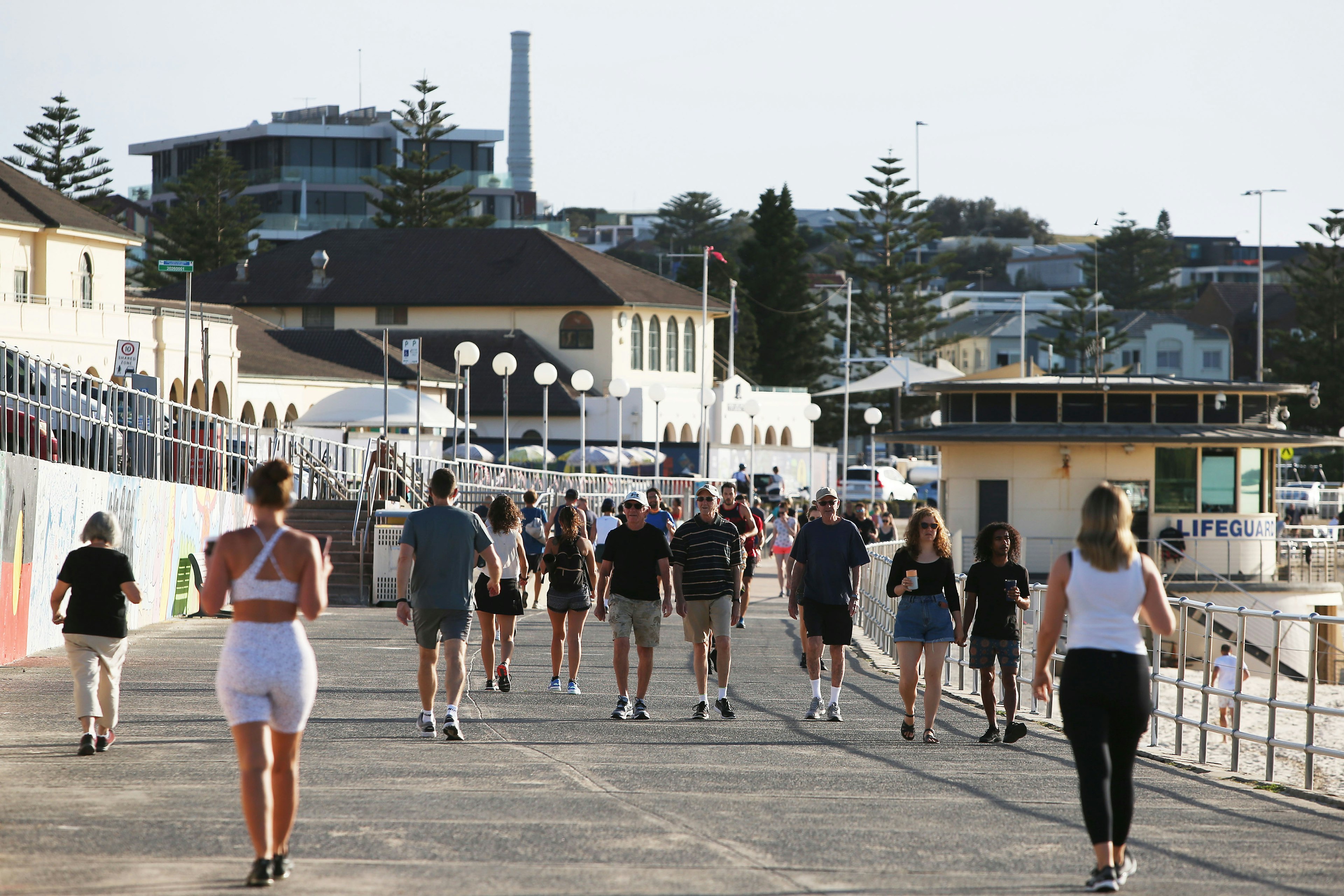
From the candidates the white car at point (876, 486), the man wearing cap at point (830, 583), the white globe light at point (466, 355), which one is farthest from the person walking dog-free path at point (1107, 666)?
the white car at point (876, 486)

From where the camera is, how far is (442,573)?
1091cm

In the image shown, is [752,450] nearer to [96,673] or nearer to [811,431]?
[811,431]

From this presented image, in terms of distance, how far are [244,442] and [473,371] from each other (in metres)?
40.0

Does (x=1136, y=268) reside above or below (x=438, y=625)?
above

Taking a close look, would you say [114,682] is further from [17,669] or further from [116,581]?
[17,669]

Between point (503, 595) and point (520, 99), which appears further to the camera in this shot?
point (520, 99)

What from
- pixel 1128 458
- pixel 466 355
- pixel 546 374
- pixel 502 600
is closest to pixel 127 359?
pixel 466 355

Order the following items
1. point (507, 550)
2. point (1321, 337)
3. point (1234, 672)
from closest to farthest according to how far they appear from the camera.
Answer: point (1234, 672) < point (507, 550) < point (1321, 337)

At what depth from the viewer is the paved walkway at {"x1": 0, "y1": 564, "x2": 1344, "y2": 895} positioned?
6898mm

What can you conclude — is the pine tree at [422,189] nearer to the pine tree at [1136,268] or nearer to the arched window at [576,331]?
the arched window at [576,331]

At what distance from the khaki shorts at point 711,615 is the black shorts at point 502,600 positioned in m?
1.78

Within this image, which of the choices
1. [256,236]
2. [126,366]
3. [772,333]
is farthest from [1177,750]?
[256,236]

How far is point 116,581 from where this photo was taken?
396 inches

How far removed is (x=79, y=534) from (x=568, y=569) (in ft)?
21.2
